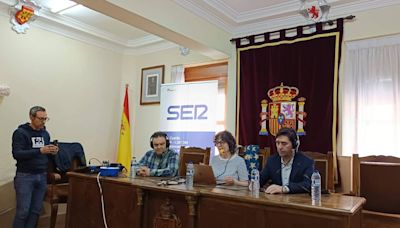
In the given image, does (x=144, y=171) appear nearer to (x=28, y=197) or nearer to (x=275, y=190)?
(x=28, y=197)

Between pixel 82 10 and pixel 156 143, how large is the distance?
216 cm

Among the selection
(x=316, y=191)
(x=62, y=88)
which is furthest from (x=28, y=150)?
(x=316, y=191)

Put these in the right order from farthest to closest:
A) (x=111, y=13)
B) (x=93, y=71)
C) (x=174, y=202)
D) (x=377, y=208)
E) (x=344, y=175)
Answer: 1. (x=93, y=71)
2. (x=344, y=175)
3. (x=111, y=13)
4. (x=377, y=208)
5. (x=174, y=202)

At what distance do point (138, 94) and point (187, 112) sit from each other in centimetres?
119

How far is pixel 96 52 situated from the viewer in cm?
499

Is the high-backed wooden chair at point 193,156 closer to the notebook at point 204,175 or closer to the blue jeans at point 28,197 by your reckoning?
the notebook at point 204,175

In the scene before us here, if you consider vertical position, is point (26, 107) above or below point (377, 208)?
above

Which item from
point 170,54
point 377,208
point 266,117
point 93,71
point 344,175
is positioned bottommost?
point 377,208

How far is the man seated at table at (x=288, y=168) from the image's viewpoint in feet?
7.22

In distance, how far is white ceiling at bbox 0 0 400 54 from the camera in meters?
3.59

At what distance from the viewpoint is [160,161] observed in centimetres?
318

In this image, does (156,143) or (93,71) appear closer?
(156,143)

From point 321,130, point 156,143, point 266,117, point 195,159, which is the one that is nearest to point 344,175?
point 321,130

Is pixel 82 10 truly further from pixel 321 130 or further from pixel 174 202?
pixel 321 130
